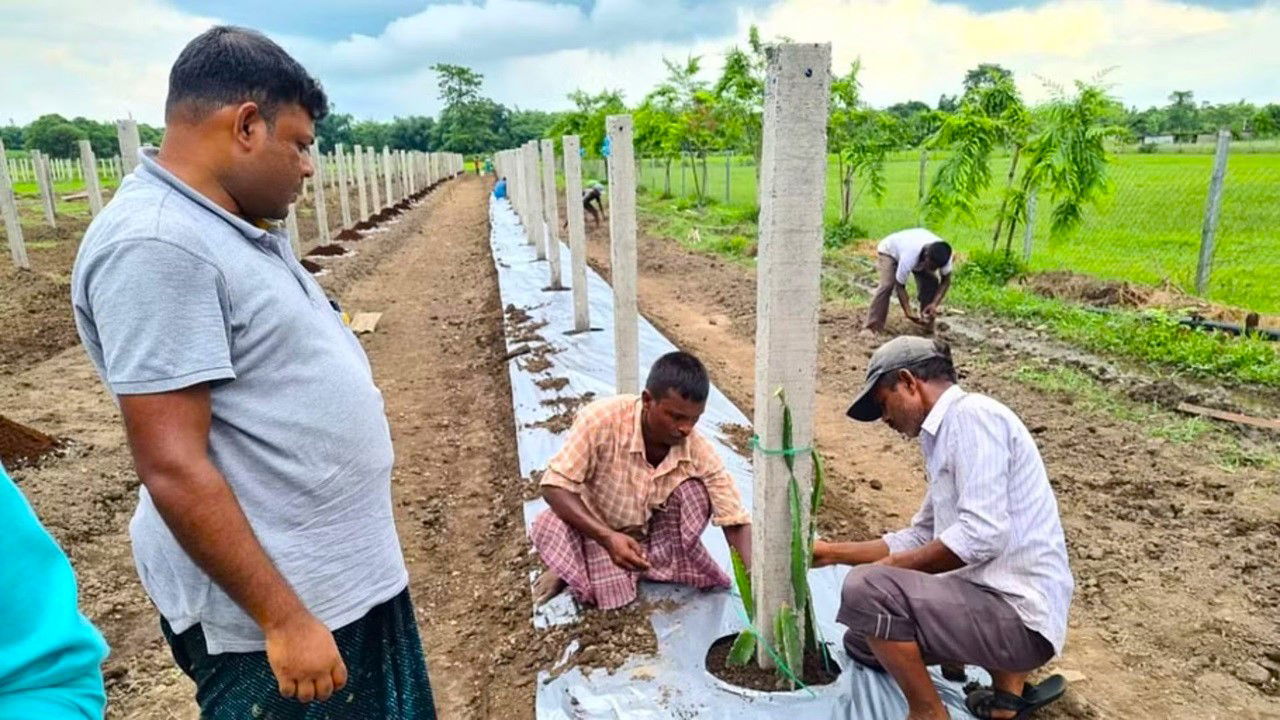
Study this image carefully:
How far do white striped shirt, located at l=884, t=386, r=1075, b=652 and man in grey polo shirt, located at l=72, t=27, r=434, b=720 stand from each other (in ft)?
5.21

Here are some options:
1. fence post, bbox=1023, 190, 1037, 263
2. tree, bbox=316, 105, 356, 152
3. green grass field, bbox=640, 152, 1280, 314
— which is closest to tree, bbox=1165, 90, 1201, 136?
green grass field, bbox=640, 152, 1280, 314

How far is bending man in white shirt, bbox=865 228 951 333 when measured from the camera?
→ 720cm

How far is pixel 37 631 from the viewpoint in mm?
854

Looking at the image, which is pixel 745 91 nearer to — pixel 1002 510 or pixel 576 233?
pixel 576 233

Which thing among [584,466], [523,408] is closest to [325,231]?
[523,408]

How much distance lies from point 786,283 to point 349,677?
1380 millimetres

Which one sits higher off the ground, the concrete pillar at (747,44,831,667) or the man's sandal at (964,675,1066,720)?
the concrete pillar at (747,44,831,667)

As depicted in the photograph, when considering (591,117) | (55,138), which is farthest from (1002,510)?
(55,138)

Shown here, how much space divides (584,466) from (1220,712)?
90.3 inches

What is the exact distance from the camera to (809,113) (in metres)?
1.90

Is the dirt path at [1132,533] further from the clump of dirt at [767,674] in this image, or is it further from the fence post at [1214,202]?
the fence post at [1214,202]

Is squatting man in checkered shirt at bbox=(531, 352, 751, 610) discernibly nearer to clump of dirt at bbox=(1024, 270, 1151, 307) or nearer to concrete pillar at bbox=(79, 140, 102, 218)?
clump of dirt at bbox=(1024, 270, 1151, 307)

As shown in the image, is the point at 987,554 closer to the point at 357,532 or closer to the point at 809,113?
the point at 809,113

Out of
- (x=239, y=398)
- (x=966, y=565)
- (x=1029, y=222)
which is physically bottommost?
(x=966, y=565)
